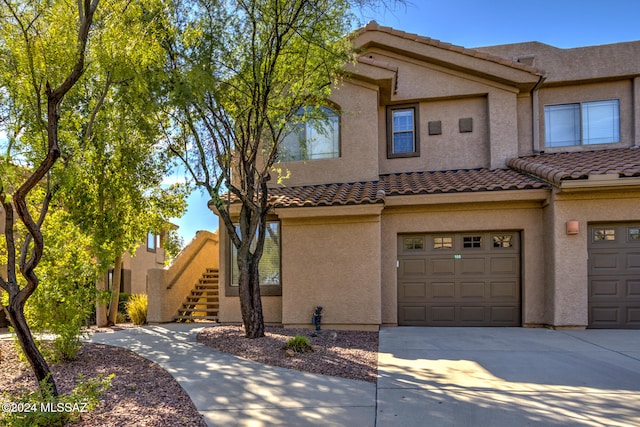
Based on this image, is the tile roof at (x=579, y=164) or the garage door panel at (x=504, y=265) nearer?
the tile roof at (x=579, y=164)

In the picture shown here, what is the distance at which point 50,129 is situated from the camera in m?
4.12

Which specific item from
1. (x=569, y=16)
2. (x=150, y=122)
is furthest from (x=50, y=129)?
(x=569, y=16)

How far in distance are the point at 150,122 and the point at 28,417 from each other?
4909 mm

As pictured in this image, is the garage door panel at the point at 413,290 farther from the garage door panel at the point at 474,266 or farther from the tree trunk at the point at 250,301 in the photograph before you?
the tree trunk at the point at 250,301

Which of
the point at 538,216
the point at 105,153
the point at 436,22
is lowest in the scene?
the point at 538,216

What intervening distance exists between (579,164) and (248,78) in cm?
800

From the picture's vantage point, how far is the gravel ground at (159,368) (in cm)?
392

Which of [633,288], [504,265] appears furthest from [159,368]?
[633,288]

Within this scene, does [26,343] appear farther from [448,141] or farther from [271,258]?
[448,141]

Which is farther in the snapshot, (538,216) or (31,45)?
(538,216)

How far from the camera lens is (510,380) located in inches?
194

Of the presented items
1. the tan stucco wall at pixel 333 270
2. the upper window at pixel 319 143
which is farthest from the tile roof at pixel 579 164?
the upper window at pixel 319 143

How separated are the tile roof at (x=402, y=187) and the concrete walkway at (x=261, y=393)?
13.2 feet

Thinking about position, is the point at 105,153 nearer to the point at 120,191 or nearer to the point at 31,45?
the point at 120,191
